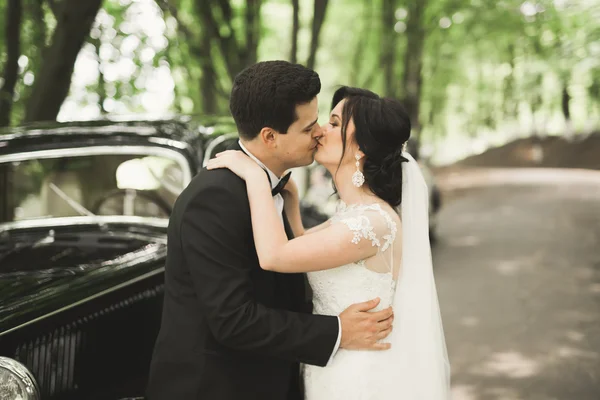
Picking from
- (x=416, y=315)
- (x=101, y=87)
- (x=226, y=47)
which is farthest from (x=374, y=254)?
(x=101, y=87)

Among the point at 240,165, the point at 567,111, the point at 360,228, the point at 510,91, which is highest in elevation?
the point at 510,91

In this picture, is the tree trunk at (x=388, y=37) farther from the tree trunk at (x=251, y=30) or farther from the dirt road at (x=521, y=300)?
the tree trunk at (x=251, y=30)

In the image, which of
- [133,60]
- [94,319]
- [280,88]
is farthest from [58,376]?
[133,60]

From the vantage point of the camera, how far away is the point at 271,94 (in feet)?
6.88

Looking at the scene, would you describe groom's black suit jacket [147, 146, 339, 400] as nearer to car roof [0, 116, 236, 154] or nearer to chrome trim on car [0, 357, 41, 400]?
chrome trim on car [0, 357, 41, 400]

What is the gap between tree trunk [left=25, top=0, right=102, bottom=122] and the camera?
683cm

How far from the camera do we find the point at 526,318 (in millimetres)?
6719

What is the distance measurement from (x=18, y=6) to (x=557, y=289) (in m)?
7.29

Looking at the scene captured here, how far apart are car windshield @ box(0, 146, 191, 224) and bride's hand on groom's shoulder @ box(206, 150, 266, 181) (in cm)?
150

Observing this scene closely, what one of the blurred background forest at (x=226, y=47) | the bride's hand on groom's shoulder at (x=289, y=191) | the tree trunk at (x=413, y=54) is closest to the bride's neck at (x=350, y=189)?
the bride's hand on groom's shoulder at (x=289, y=191)

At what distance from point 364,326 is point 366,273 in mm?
195

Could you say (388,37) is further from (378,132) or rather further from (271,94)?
(271,94)

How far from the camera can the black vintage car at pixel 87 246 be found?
7.98 ft

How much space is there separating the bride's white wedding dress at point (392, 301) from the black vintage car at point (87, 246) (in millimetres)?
806
